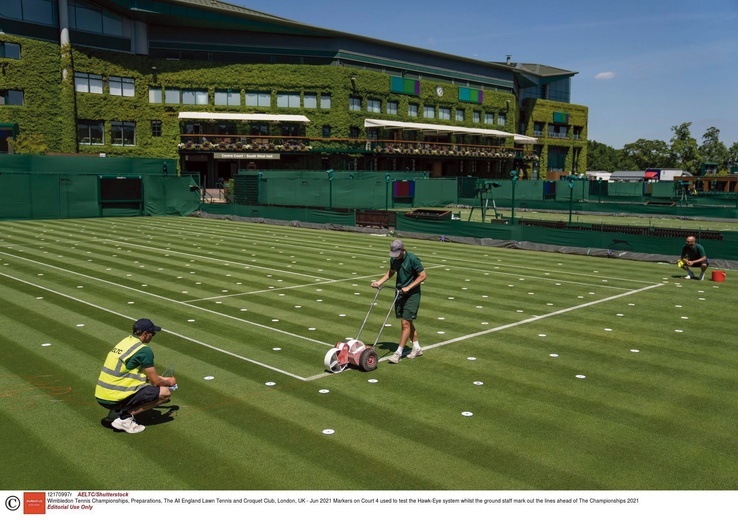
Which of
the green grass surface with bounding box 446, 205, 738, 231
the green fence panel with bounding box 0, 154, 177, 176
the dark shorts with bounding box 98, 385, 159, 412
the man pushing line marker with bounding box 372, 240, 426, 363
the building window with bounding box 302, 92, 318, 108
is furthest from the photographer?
the building window with bounding box 302, 92, 318, 108

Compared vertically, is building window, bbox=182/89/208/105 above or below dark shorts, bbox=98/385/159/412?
above

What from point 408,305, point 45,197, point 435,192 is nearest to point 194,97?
point 45,197

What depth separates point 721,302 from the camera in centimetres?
1912

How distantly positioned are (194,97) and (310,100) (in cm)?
1368

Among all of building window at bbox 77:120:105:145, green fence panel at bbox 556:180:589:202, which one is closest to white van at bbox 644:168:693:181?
green fence panel at bbox 556:180:589:202

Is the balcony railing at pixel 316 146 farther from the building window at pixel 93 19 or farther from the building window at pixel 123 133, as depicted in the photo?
the building window at pixel 93 19

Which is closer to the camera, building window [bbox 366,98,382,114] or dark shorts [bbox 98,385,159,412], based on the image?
dark shorts [bbox 98,385,159,412]

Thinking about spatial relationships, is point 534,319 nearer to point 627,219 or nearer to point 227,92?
point 627,219

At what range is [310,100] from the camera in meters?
80.1

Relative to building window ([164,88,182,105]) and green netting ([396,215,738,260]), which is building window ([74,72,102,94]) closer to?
building window ([164,88,182,105])

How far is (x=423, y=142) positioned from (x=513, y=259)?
61565 millimetres

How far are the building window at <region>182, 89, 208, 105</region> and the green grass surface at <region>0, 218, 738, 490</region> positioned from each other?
54763mm

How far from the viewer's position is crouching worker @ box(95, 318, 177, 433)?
29.8ft

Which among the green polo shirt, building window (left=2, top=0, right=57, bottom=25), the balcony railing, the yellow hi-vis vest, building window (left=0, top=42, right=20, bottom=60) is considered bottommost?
the yellow hi-vis vest
